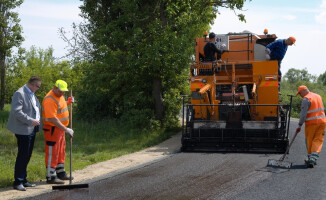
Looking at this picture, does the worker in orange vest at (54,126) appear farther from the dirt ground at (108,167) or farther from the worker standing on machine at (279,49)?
the worker standing on machine at (279,49)

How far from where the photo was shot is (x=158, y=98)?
1420 cm

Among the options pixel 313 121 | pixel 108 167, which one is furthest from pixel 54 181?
pixel 313 121

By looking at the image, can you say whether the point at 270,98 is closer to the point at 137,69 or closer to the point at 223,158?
the point at 223,158

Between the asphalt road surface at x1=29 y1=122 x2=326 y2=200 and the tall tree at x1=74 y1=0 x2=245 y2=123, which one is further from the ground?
the tall tree at x1=74 y1=0 x2=245 y2=123

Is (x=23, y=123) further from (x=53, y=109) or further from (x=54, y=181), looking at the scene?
(x=54, y=181)

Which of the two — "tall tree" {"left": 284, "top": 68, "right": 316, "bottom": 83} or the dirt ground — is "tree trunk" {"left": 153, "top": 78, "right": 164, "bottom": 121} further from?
"tall tree" {"left": 284, "top": 68, "right": 316, "bottom": 83}

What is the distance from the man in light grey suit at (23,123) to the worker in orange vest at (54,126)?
0.21 m

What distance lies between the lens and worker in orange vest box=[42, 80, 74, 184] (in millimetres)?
6238

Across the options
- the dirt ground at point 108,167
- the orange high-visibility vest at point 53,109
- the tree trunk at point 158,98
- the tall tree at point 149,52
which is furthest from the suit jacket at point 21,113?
the tree trunk at point 158,98

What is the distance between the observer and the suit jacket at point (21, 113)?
19.2ft

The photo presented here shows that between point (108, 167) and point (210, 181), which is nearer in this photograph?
point (210, 181)

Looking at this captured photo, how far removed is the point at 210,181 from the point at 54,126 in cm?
265

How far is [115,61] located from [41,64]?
40.5 meters

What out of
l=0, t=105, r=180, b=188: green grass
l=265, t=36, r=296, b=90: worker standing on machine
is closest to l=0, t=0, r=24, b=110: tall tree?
l=0, t=105, r=180, b=188: green grass
